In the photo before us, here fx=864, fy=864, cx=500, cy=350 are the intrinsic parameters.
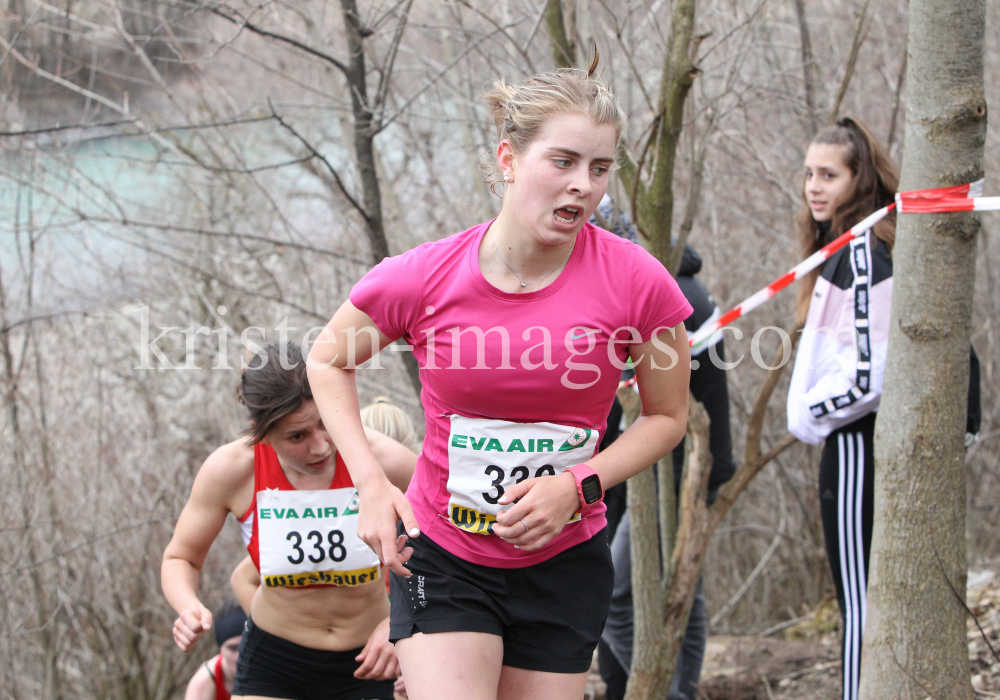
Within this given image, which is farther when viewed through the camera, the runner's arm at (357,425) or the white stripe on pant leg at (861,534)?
the white stripe on pant leg at (861,534)

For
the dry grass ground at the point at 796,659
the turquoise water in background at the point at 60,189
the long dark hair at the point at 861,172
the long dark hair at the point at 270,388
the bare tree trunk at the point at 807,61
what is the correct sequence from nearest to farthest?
1. the long dark hair at the point at 270,388
2. the long dark hair at the point at 861,172
3. the dry grass ground at the point at 796,659
4. the bare tree trunk at the point at 807,61
5. the turquoise water in background at the point at 60,189

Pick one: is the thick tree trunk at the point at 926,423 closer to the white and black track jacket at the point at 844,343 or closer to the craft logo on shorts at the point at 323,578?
the white and black track jacket at the point at 844,343

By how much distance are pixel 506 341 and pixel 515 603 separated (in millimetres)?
658

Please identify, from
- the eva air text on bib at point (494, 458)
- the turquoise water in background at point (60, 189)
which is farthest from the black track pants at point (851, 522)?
the turquoise water in background at point (60, 189)

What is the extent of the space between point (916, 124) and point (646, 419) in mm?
1215

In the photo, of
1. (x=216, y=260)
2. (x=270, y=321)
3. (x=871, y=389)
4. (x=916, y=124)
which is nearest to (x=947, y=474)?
(x=871, y=389)

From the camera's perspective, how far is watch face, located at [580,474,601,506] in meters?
2.01

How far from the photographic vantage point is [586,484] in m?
2.02

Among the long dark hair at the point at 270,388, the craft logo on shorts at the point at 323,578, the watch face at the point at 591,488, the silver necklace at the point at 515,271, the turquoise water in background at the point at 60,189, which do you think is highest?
the turquoise water in background at the point at 60,189

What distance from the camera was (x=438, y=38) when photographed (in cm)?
598

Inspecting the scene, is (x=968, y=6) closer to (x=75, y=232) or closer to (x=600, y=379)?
(x=600, y=379)

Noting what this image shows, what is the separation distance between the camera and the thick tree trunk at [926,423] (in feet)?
8.12

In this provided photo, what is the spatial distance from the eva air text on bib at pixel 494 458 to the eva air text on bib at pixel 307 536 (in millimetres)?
864

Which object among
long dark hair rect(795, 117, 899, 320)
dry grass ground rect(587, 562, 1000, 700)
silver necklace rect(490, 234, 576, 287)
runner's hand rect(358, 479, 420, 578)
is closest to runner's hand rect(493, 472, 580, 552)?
runner's hand rect(358, 479, 420, 578)
